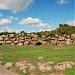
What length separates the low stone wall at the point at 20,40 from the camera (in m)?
29.7

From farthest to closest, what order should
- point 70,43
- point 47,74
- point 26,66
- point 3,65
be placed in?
1. point 70,43
2. point 3,65
3. point 26,66
4. point 47,74

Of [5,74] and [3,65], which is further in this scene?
[3,65]

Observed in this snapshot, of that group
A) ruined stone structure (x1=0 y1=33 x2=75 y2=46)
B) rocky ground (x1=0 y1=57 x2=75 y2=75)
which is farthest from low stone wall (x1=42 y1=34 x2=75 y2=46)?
rocky ground (x1=0 y1=57 x2=75 y2=75)

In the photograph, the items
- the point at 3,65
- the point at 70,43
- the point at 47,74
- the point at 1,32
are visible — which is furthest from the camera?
the point at 1,32

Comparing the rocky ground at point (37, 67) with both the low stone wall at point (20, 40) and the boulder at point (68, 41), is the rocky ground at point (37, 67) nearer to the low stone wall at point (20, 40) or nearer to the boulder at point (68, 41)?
the boulder at point (68, 41)

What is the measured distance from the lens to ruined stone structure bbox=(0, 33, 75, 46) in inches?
1150

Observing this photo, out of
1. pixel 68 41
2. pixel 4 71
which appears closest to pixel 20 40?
pixel 68 41

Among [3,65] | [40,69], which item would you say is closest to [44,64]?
[40,69]

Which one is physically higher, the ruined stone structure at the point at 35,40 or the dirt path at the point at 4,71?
the ruined stone structure at the point at 35,40

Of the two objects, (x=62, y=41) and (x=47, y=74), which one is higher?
(x=62, y=41)

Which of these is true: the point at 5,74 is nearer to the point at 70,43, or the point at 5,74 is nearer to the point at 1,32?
the point at 70,43

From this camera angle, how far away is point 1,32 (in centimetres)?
3772

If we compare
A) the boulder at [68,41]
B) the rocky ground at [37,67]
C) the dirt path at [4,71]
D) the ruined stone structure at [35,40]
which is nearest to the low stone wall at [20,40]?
the ruined stone structure at [35,40]

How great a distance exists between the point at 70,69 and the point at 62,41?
14.2 m
